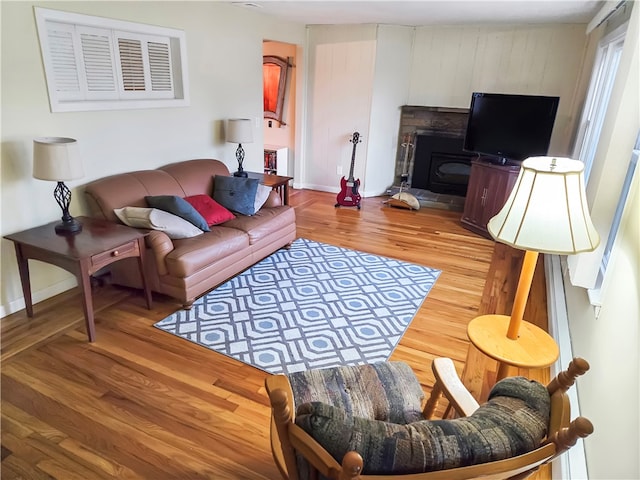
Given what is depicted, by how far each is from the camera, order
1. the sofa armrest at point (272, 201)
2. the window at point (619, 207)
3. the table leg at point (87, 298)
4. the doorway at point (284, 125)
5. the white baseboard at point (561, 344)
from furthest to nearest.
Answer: the doorway at point (284, 125) < the sofa armrest at point (272, 201) < the table leg at point (87, 298) < the window at point (619, 207) < the white baseboard at point (561, 344)

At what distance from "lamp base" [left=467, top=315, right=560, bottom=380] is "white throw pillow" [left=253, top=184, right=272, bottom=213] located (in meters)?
2.56

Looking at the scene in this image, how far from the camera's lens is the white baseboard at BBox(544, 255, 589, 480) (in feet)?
5.53

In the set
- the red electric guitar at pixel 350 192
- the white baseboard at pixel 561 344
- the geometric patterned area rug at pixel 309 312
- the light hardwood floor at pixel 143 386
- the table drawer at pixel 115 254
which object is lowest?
the light hardwood floor at pixel 143 386

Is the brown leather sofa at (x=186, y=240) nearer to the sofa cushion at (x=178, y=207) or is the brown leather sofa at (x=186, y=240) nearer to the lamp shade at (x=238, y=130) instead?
the sofa cushion at (x=178, y=207)

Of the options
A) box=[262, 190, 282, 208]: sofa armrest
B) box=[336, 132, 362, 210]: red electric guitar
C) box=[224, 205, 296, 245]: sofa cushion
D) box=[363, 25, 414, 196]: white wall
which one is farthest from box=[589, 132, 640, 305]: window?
box=[363, 25, 414, 196]: white wall

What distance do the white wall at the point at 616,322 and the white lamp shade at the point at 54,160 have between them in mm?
3023

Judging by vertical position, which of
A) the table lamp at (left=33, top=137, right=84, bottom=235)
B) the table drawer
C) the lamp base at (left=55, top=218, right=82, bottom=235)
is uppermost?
the table lamp at (left=33, top=137, right=84, bottom=235)

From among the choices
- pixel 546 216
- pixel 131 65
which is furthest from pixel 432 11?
pixel 546 216

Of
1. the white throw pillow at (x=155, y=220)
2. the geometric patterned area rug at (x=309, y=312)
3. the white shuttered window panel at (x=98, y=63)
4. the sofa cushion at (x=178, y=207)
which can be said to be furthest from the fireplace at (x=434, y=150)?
the white shuttered window panel at (x=98, y=63)

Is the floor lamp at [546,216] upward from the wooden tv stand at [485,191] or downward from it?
upward

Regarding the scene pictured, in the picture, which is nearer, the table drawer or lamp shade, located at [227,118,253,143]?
the table drawer

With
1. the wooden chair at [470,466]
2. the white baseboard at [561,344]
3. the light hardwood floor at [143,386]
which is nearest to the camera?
the wooden chair at [470,466]

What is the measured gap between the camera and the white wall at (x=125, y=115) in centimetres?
274

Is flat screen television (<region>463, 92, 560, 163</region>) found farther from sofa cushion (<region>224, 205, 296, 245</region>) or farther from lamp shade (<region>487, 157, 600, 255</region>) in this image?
lamp shade (<region>487, 157, 600, 255</region>)
